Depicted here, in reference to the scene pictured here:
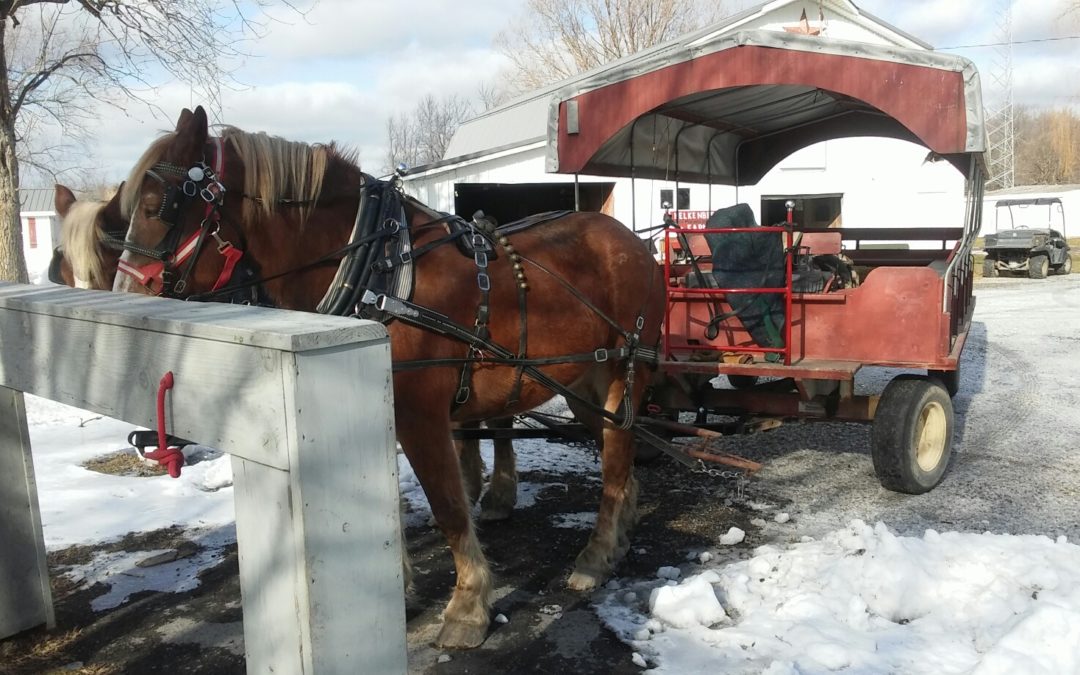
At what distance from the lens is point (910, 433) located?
512 centimetres

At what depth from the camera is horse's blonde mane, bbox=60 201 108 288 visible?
131 inches

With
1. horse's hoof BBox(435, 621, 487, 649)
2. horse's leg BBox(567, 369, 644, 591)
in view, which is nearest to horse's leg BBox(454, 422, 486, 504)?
horse's leg BBox(567, 369, 644, 591)

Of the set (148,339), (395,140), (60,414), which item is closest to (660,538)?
(148,339)

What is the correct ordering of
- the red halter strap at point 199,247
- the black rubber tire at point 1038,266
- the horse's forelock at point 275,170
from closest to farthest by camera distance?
the red halter strap at point 199,247, the horse's forelock at point 275,170, the black rubber tire at point 1038,266

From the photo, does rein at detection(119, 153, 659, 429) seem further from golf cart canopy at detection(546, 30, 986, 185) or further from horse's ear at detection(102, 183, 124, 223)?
golf cart canopy at detection(546, 30, 986, 185)

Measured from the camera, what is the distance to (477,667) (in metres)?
3.28

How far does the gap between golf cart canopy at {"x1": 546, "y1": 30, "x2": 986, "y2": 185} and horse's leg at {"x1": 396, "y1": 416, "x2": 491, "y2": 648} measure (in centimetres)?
356

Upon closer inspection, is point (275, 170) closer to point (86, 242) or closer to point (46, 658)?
point (86, 242)

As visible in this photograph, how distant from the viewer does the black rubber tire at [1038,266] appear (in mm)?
22578

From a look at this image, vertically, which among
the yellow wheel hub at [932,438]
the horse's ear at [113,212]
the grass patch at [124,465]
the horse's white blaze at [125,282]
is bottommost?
the grass patch at [124,465]

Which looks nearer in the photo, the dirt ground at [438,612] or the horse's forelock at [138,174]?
the horse's forelock at [138,174]

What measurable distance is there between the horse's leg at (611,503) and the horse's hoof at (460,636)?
28.2 inches

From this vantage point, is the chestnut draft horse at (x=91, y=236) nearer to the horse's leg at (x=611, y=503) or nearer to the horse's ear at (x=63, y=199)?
the horse's ear at (x=63, y=199)

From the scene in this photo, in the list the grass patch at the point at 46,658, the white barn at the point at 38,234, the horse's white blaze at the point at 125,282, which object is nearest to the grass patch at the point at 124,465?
the grass patch at the point at 46,658
